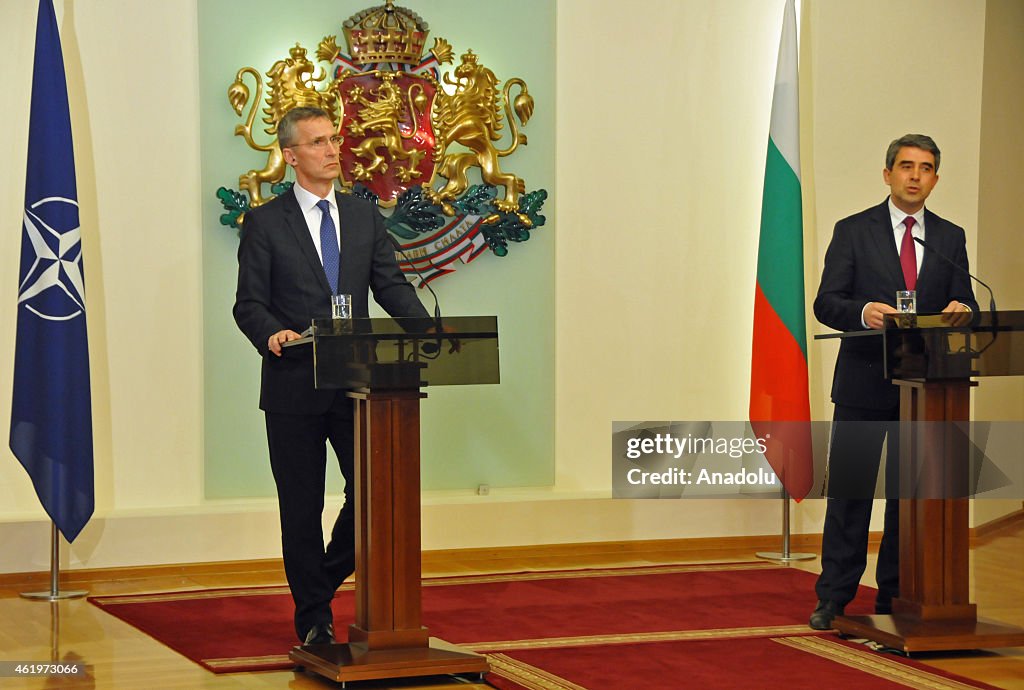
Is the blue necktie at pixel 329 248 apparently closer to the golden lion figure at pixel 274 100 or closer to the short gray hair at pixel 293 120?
the short gray hair at pixel 293 120

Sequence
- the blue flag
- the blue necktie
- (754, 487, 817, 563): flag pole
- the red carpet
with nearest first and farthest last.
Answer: the red carpet
the blue necktie
the blue flag
(754, 487, 817, 563): flag pole

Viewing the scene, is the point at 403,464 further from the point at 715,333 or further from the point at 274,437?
the point at 715,333

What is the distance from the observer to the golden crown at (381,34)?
20.8 ft

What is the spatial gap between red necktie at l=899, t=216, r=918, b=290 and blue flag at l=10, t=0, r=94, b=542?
3.31m

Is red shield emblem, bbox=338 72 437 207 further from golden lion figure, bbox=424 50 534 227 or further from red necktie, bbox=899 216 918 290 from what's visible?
red necktie, bbox=899 216 918 290

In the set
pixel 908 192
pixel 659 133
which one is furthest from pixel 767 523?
pixel 908 192

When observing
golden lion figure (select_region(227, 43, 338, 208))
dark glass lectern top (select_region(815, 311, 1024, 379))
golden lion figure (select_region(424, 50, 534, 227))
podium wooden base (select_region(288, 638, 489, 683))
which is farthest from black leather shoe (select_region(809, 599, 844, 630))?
golden lion figure (select_region(227, 43, 338, 208))

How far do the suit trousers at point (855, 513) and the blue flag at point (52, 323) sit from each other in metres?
3.03

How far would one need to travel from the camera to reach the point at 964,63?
7000 millimetres

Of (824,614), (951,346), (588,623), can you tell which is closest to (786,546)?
(824,614)

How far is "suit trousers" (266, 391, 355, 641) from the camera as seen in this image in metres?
4.27

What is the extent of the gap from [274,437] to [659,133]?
323 cm

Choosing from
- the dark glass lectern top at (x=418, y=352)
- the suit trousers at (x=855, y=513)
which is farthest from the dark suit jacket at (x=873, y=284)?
the dark glass lectern top at (x=418, y=352)

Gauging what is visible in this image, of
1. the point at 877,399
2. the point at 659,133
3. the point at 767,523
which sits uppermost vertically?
the point at 659,133
